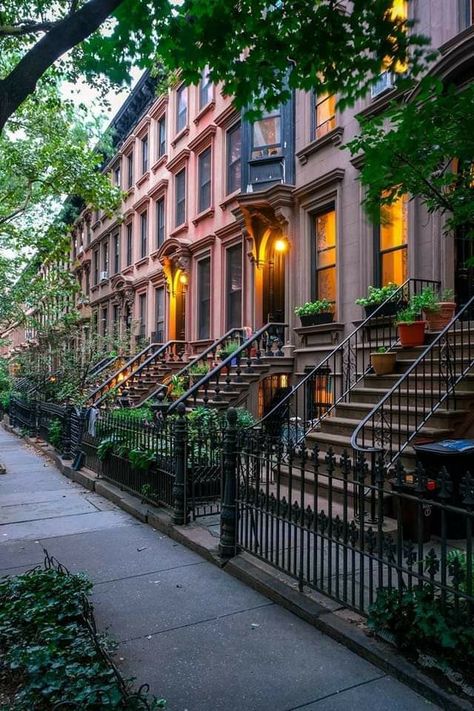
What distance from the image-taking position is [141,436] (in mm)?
8078

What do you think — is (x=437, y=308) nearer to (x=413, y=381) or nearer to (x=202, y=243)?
(x=413, y=381)

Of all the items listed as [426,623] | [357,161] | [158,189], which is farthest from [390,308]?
[158,189]

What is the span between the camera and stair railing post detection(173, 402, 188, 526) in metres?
6.54

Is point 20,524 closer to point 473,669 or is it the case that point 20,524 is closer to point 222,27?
point 473,669

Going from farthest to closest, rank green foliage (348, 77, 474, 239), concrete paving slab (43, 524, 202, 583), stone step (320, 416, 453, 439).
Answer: stone step (320, 416, 453, 439) < concrete paving slab (43, 524, 202, 583) < green foliage (348, 77, 474, 239)

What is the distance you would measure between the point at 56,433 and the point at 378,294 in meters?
8.93

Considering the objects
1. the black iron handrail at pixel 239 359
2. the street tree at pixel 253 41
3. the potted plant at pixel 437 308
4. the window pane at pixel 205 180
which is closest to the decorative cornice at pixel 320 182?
the black iron handrail at pixel 239 359

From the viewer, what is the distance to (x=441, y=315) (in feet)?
27.6

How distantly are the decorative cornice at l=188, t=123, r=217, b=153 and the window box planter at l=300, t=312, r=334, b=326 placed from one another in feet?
25.4

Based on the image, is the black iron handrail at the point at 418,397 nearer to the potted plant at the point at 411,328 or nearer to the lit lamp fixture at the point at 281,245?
the potted plant at the point at 411,328

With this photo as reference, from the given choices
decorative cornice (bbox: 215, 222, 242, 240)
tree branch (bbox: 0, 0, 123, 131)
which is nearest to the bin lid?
tree branch (bbox: 0, 0, 123, 131)

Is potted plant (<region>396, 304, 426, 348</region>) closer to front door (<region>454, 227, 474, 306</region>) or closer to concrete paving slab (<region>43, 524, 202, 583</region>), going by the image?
front door (<region>454, 227, 474, 306</region>)

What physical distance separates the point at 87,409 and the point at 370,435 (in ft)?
21.8

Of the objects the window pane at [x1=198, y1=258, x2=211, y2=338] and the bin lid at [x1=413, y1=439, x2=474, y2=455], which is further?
the window pane at [x1=198, y1=258, x2=211, y2=338]
